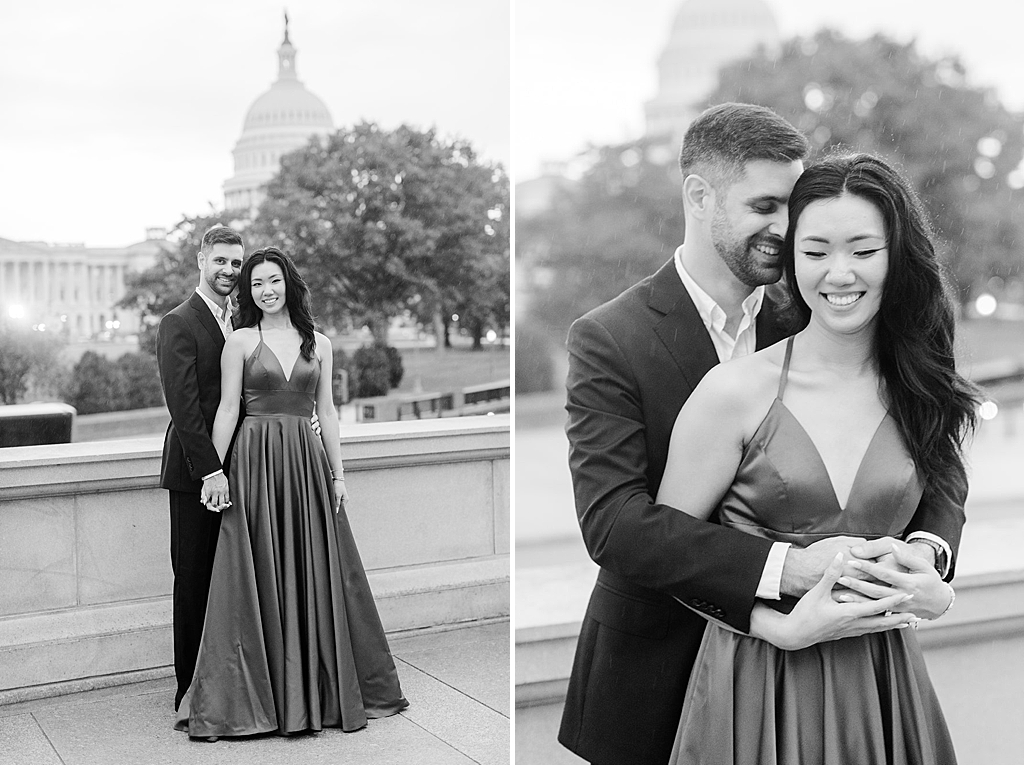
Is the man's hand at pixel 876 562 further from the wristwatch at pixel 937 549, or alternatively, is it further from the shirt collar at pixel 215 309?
the shirt collar at pixel 215 309

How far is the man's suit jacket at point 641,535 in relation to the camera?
5.42 ft

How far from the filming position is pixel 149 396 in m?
23.0

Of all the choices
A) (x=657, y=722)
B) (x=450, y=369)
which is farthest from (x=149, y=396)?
(x=657, y=722)

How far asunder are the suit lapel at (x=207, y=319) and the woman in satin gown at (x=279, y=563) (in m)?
0.09

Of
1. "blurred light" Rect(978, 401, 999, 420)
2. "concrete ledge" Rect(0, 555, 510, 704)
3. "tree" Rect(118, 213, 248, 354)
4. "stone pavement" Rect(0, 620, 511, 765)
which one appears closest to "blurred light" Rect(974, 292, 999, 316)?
"blurred light" Rect(978, 401, 999, 420)

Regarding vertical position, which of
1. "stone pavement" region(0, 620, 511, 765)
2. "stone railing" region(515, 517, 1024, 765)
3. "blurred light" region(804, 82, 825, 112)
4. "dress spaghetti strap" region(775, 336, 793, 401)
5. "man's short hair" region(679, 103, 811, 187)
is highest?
"blurred light" region(804, 82, 825, 112)

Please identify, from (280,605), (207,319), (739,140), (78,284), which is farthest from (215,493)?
(78,284)

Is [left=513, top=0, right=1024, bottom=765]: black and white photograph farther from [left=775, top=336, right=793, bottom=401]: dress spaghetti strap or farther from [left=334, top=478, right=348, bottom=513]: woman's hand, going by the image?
[left=334, top=478, right=348, bottom=513]: woman's hand

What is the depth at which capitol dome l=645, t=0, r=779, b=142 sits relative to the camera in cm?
1941

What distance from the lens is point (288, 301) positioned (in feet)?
13.8

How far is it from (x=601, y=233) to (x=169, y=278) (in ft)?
33.9

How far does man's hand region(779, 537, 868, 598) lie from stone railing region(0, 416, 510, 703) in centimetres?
356

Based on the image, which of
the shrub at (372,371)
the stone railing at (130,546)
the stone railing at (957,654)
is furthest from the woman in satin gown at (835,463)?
the shrub at (372,371)

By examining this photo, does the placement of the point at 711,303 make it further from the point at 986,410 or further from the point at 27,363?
the point at 27,363
